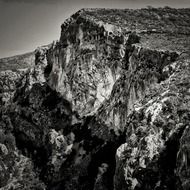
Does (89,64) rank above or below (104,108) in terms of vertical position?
above

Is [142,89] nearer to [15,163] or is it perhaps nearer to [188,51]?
[188,51]

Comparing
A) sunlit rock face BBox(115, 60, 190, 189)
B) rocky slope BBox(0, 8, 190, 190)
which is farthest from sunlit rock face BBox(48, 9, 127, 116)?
sunlit rock face BBox(115, 60, 190, 189)

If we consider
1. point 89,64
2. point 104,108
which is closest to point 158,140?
point 104,108

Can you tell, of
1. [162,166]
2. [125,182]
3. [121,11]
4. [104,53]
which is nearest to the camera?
[162,166]

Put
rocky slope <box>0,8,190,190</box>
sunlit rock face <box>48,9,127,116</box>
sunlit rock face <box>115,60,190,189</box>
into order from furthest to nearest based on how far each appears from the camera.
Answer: sunlit rock face <box>48,9,127,116</box>
rocky slope <box>0,8,190,190</box>
sunlit rock face <box>115,60,190,189</box>

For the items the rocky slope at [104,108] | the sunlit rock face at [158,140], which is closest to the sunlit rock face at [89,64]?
the rocky slope at [104,108]

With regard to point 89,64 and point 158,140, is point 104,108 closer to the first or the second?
point 89,64

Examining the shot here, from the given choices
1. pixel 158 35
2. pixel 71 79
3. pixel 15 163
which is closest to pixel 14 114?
pixel 15 163

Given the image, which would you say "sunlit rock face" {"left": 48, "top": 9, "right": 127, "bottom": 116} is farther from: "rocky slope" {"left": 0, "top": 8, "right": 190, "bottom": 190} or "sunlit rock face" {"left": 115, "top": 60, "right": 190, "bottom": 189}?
"sunlit rock face" {"left": 115, "top": 60, "right": 190, "bottom": 189}
